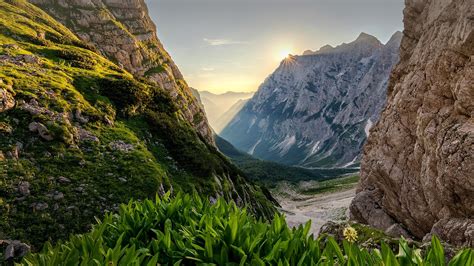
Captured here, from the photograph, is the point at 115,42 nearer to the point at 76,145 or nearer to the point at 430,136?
the point at 76,145

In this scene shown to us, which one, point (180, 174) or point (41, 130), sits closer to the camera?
point (41, 130)

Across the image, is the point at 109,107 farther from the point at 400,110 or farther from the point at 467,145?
the point at 467,145

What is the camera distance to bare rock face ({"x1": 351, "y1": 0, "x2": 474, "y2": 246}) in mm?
26172

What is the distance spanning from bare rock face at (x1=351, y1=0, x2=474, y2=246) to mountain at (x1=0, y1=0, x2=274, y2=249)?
19.8 meters

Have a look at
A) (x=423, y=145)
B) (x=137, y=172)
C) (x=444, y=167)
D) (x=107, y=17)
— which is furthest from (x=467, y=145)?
(x=107, y=17)

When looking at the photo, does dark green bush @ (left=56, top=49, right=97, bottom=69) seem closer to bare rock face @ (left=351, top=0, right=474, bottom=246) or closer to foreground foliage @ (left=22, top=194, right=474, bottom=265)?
bare rock face @ (left=351, top=0, right=474, bottom=246)

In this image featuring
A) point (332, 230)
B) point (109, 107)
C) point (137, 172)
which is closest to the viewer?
point (332, 230)

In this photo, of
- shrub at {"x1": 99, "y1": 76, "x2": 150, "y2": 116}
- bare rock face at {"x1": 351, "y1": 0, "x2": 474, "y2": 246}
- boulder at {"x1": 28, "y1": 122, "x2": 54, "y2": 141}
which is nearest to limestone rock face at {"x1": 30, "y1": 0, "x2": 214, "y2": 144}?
shrub at {"x1": 99, "y1": 76, "x2": 150, "y2": 116}

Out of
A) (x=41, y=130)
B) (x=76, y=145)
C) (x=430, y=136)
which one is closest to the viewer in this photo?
(x=430, y=136)

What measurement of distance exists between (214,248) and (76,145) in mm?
33316

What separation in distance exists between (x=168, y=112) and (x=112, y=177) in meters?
27.4

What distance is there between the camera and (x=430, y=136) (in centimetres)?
3172

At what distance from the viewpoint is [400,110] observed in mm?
40750

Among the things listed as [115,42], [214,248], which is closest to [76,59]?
[214,248]
